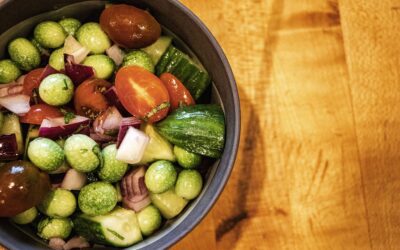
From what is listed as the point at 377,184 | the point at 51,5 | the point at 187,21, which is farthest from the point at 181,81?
the point at 377,184

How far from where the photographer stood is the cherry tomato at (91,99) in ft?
3.71

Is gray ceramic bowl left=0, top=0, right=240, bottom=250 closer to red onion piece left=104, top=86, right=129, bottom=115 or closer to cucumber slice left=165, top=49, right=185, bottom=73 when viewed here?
cucumber slice left=165, top=49, right=185, bottom=73

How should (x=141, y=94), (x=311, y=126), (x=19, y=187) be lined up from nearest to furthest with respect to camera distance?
1. (x=19, y=187)
2. (x=141, y=94)
3. (x=311, y=126)

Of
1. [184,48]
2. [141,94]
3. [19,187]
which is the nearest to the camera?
[19,187]

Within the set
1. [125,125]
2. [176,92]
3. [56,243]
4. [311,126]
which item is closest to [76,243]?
[56,243]

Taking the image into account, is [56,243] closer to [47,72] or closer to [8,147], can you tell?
[8,147]

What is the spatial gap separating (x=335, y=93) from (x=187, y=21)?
441 millimetres

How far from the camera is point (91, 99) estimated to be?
1.13 meters

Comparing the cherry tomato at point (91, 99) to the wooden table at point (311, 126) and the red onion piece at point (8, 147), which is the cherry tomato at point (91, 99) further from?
the wooden table at point (311, 126)

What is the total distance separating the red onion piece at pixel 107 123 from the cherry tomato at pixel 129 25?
0.16 meters

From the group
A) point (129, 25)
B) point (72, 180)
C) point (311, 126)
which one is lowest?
point (311, 126)

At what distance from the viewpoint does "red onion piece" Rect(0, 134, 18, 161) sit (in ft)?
3.55

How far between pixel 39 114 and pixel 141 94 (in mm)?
215

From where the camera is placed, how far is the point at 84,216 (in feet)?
3.71
